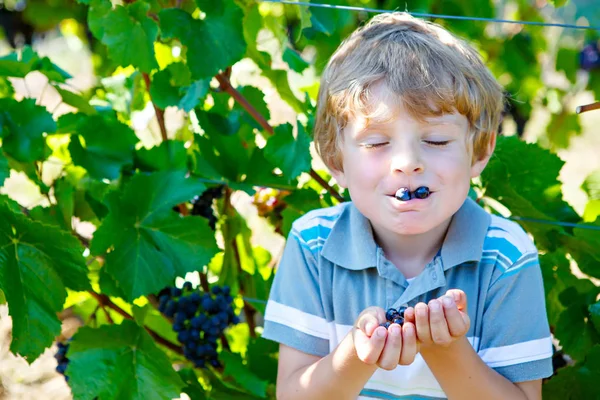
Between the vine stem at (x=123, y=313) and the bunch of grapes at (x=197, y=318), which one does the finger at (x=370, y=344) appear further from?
the vine stem at (x=123, y=313)

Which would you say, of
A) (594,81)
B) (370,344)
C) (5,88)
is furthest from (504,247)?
(594,81)

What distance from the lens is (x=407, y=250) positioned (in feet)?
4.42

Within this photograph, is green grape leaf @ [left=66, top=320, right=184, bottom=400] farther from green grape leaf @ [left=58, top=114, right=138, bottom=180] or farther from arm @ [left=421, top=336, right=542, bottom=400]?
arm @ [left=421, top=336, right=542, bottom=400]

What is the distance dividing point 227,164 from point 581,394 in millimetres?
840

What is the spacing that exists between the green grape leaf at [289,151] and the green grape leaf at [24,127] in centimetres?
48

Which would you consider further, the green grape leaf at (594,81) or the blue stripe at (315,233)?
the green grape leaf at (594,81)

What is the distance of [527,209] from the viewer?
1645 mm

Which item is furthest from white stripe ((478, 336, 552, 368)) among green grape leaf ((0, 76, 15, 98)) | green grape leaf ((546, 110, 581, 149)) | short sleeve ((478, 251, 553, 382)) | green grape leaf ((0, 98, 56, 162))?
green grape leaf ((546, 110, 581, 149))

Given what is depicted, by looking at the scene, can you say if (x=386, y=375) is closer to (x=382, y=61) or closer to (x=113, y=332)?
(x=382, y=61)

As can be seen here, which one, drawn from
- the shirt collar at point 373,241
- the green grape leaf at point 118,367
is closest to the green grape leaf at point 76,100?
the green grape leaf at point 118,367

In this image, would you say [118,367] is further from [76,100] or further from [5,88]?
[5,88]

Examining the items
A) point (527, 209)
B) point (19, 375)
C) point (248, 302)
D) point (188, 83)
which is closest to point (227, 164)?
point (188, 83)

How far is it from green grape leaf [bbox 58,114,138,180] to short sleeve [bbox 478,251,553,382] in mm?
876

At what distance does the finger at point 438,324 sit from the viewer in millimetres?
1065
